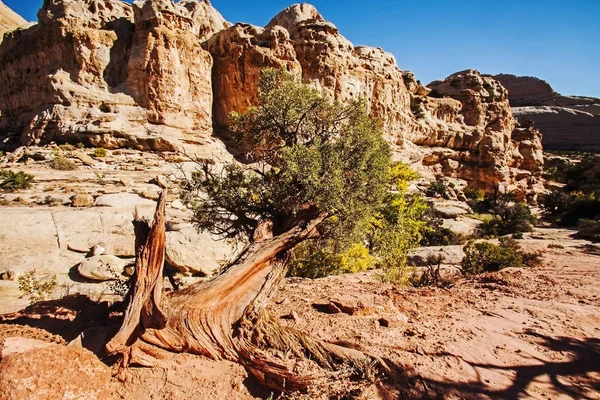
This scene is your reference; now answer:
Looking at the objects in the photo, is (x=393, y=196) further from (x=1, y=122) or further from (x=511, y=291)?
(x=1, y=122)

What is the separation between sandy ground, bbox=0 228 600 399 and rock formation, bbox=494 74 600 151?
7884 centimetres

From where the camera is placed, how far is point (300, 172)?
19.8ft

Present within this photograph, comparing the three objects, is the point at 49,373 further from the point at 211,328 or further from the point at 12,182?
the point at 12,182

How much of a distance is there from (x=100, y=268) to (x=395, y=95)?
130 ft

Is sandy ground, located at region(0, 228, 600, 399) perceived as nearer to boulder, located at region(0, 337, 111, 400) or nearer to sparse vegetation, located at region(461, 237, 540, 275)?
boulder, located at region(0, 337, 111, 400)

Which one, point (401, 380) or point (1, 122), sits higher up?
point (1, 122)

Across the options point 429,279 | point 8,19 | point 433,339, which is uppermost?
point 8,19

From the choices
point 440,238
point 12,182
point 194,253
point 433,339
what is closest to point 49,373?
point 433,339

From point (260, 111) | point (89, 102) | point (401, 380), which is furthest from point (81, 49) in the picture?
point (401, 380)

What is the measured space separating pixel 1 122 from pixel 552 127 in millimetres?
95681

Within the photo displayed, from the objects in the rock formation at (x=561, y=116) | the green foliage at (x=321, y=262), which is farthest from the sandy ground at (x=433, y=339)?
the rock formation at (x=561, y=116)

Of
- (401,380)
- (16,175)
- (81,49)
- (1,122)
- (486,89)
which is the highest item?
(486,89)

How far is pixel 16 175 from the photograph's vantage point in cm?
1463

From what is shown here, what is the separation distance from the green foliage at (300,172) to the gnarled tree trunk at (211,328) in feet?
6.55
